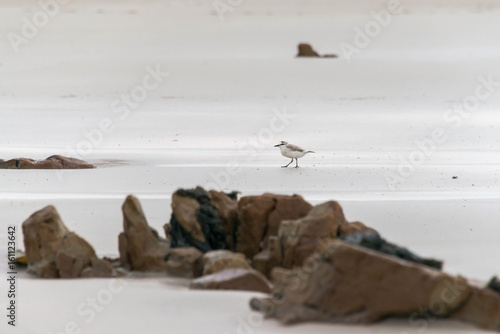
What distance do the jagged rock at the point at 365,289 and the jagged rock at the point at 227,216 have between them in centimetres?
218

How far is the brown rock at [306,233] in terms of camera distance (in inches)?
293

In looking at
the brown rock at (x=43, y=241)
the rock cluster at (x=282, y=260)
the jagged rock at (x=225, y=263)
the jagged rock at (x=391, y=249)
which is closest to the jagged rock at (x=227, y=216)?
the rock cluster at (x=282, y=260)

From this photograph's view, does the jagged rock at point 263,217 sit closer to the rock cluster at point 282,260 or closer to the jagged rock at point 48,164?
the rock cluster at point 282,260

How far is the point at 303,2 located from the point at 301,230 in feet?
153

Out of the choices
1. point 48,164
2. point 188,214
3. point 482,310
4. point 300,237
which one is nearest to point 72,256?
point 188,214

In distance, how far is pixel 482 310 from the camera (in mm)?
5957

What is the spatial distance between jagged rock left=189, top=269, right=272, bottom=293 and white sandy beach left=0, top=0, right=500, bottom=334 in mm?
140

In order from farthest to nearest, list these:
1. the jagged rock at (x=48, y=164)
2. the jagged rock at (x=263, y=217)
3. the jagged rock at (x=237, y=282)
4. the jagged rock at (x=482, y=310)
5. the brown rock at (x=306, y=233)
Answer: the jagged rock at (x=48, y=164)
the jagged rock at (x=263, y=217)
the brown rock at (x=306, y=233)
the jagged rock at (x=237, y=282)
the jagged rock at (x=482, y=310)

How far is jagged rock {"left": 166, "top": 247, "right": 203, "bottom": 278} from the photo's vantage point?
7.60 m

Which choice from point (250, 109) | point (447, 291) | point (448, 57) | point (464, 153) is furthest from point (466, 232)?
point (448, 57)

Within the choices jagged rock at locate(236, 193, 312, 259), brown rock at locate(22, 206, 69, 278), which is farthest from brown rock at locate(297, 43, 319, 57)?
brown rock at locate(22, 206, 69, 278)

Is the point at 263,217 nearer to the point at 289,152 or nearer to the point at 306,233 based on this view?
the point at 306,233

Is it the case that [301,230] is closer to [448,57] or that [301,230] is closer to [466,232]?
[466,232]

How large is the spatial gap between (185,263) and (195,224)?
0.56m
